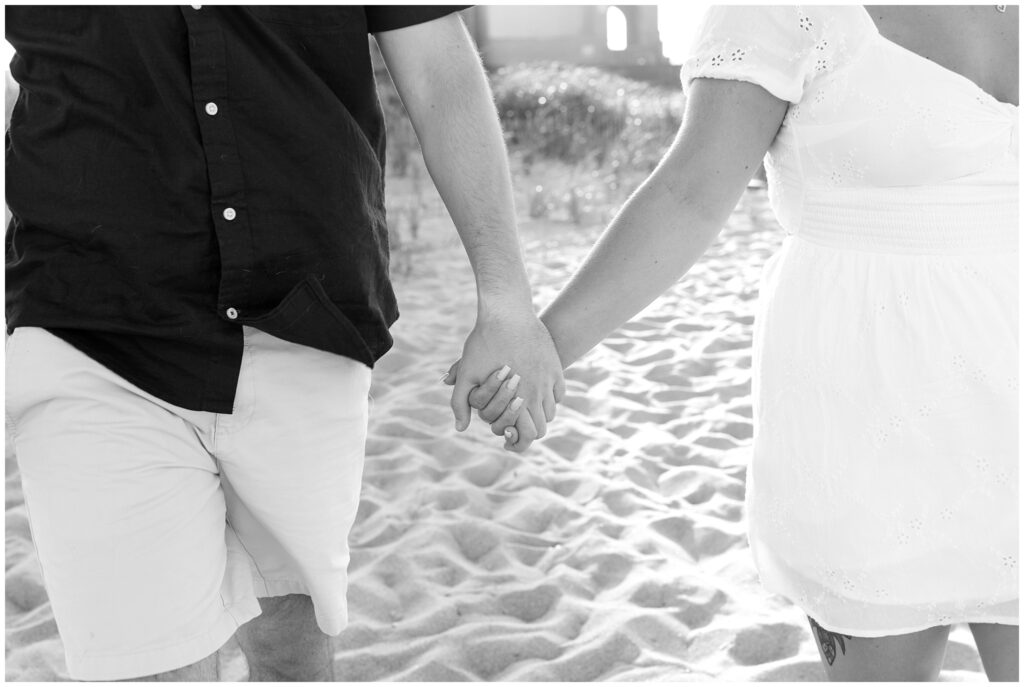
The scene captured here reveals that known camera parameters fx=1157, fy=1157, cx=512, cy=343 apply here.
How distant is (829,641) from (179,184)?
→ 1211 mm

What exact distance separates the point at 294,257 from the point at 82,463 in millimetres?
437

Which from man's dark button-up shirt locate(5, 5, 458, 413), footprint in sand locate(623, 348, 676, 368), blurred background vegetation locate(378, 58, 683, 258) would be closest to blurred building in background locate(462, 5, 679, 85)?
blurred background vegetation locate(378, 58, 683, 258)

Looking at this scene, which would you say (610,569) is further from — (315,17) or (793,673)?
(315,17)

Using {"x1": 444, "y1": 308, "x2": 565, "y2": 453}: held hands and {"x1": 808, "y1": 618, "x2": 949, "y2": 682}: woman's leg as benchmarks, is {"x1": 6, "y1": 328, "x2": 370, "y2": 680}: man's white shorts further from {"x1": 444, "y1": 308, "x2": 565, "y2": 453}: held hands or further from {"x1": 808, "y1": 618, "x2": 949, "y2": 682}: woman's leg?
{"x1": 808, "y1": 618, "x2": 949, "y2": 682}: woman's leg

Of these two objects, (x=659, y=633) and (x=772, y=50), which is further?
(x=659, y=633)

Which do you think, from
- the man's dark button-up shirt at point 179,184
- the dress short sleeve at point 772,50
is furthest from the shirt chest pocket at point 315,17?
the dress short sleeve at point 772,50

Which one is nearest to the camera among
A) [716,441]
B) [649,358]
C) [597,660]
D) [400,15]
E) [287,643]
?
[400,15]

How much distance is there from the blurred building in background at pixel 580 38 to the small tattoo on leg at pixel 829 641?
17.9 meters

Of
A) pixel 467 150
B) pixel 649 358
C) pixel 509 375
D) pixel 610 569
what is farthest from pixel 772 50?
pixel 649 358

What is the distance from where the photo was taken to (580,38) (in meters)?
21.2

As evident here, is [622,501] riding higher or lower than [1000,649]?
lower

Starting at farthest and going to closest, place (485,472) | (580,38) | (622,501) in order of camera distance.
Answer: (580,38) → (485,472) → (622,501)

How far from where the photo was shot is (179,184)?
1719 mm

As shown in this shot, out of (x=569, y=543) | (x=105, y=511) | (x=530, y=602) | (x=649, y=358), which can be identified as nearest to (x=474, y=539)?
(x=569, y=543)
